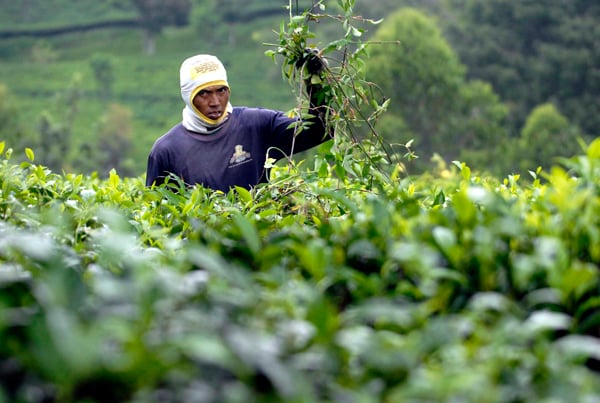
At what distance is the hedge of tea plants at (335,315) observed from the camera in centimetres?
139

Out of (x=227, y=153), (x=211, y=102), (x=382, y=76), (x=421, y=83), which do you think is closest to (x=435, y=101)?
(x=421, y=83)

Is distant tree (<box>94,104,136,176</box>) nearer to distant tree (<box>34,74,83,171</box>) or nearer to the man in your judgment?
distant tree (<box>34,74,83,171</box>)

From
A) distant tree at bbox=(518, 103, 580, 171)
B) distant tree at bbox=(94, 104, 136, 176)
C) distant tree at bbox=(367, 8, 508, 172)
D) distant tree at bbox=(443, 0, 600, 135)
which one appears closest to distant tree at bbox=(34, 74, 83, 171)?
distant tree at bbox=(94, 104, 136, 176)

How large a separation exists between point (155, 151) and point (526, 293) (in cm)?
→ 355

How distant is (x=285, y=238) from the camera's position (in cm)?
213

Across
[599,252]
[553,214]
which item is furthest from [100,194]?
[599,252]

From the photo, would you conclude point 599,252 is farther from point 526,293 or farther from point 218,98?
point 218,98

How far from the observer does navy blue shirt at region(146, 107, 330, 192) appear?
5176 mm

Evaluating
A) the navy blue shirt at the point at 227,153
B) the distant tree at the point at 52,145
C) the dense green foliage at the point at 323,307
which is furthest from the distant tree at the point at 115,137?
the dense green foliage at the point at 323,307

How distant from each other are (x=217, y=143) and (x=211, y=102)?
251 mm

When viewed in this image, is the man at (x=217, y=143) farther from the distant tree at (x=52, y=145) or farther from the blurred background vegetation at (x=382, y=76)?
the distant tree at (x=52, y=145)

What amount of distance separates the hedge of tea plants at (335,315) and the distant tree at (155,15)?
3038 inches

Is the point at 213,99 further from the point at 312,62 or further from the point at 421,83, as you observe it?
the point at 421,83

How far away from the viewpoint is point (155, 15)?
254 feet
